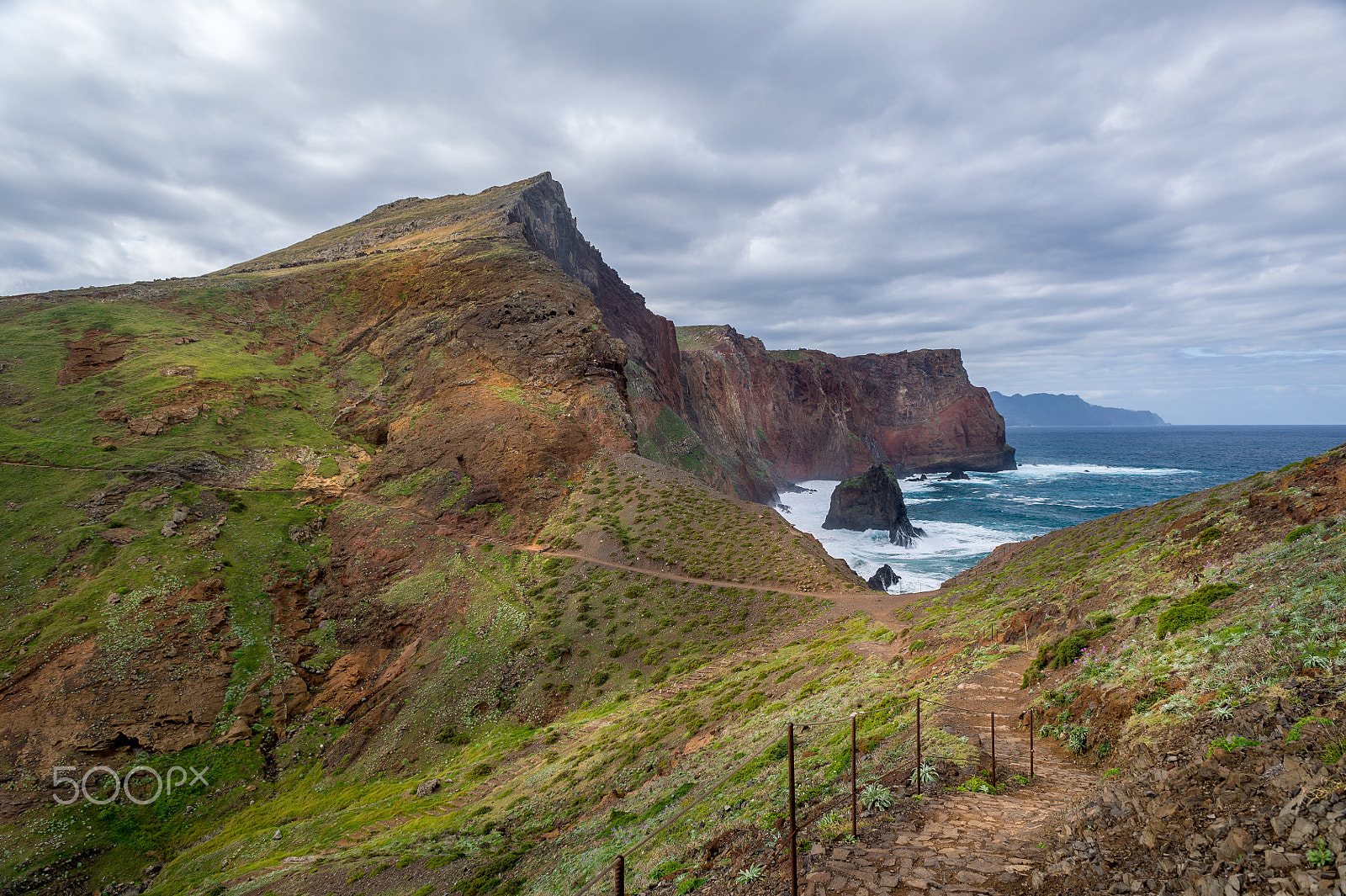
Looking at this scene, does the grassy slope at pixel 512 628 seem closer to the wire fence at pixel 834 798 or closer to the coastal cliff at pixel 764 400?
the wire fence at pixel 834 798

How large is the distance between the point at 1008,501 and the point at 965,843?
97.0m

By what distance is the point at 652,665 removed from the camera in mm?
24016

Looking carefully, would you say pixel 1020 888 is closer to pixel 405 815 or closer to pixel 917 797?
pixel 917 797

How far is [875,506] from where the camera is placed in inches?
2675

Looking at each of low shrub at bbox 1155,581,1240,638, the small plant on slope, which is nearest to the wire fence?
the small plant on slope

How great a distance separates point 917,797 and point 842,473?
4536 inches

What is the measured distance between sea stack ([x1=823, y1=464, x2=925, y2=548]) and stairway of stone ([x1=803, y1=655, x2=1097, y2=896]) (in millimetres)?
60596

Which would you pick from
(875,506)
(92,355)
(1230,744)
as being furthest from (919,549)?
(92,355)

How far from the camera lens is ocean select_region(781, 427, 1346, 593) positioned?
5916 cm

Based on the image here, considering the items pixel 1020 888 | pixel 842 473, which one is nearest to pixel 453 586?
pixel 1020 888

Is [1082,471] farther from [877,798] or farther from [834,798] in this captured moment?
[877,798]

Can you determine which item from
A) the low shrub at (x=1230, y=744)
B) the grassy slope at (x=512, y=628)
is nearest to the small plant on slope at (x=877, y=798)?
the grassy slope at (x=512, y=628)

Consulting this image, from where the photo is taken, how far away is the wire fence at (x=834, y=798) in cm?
567

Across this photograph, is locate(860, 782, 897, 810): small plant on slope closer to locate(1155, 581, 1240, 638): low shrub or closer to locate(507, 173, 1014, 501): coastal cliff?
locate(1155, 581, 1240, 638): low shrub
